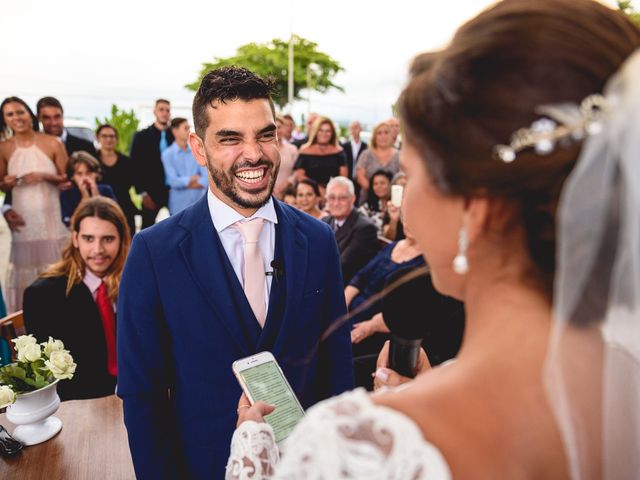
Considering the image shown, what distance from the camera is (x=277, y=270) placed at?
1.72 meters

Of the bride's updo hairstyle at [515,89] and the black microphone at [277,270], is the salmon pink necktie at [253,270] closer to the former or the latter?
the black microphone at [277,270]

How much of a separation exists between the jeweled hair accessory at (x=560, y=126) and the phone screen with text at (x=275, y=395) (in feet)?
3.19

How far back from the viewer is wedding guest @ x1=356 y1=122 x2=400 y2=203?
6484 mm

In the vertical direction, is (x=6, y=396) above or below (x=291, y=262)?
below

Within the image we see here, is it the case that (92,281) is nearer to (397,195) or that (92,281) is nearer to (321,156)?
(397,195)

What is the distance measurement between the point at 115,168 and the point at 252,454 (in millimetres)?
5873

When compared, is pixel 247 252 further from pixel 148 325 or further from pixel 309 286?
pixel 148 325

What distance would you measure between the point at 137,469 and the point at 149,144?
588cm

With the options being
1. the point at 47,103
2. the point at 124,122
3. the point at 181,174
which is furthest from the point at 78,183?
the point at 124,122

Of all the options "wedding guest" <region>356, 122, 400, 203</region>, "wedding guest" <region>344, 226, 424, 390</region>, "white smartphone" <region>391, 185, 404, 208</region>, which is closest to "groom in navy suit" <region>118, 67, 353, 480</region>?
"wedding guest" <region>344, 226, 424, 390</region>

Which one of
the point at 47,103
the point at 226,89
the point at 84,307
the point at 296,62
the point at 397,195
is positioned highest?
the point at 296,62

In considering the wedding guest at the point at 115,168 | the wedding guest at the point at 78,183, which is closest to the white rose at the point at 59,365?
the wedding guest at the point at 78,183

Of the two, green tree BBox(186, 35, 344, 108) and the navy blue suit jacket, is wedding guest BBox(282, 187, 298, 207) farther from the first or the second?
green tree BBox(186, 35, 344, 108)

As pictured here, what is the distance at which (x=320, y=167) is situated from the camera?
6465 millimetres
